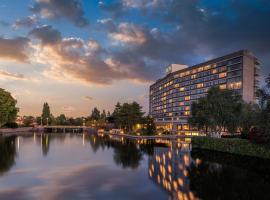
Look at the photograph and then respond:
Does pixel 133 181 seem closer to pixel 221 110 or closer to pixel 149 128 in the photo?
pixel 221 110

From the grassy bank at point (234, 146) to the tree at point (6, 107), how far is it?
262 ft

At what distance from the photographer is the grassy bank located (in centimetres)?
3449

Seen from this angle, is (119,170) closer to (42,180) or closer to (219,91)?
(42,180)

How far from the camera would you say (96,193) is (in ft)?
55.9

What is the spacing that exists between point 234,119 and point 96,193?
36375mm

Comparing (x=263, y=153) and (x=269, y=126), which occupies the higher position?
(x=269, y=126)

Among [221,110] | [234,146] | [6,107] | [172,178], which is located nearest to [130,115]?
[6,107]

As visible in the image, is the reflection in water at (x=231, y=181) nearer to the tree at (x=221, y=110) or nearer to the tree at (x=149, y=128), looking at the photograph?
the tree at (x=221, y=110)

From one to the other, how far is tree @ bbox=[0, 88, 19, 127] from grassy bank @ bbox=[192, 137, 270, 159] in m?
79.9

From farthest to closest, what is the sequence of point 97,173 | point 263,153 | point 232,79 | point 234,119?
1. point 232,79
2. point 234,119
3. point 263,153
4. point 97,173

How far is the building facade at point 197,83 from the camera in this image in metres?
129

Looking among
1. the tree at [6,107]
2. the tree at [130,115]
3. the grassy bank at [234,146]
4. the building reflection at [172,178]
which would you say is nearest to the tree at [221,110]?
the grassy bank at [234,146]

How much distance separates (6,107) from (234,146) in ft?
297

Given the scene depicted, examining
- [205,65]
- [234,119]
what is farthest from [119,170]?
[205,65]
